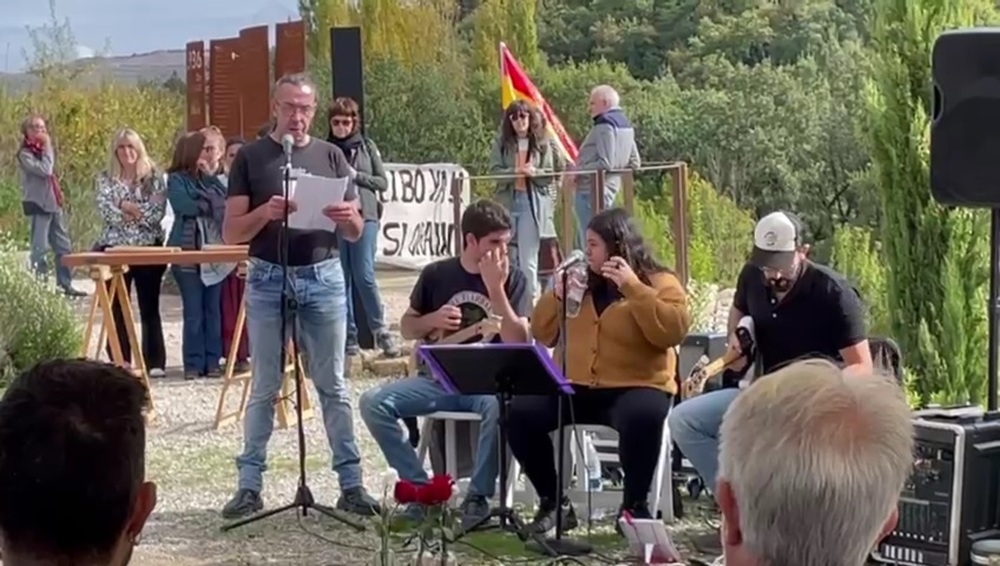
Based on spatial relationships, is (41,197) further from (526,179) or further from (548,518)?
(548,518)

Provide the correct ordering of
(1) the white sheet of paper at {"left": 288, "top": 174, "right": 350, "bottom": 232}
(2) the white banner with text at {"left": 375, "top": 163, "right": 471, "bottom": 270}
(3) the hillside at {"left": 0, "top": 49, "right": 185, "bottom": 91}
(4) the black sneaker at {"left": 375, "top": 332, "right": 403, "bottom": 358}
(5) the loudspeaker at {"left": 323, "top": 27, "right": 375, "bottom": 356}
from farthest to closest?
(3) the hillside at {"left": 0, "top": 49, "right": 185, "bottom": 91}
(2) the white banner with text at {"left": 375, "top": 163, "right": 471, "bottom": 270}
(5) the loudspeaker at {"left": 323, "top": 27, "right": 375, "bottom": 356}
(4) the black sneaker at {"left": 375, "top": 332, "right": 403, "bottom": 358}
(1) the white sheet of paper at {"left": 288, "top": 174, "right": 350, "bottom": 232}

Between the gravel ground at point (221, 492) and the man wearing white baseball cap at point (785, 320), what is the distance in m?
0.44

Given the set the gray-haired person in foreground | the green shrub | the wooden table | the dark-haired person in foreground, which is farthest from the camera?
the green shrub

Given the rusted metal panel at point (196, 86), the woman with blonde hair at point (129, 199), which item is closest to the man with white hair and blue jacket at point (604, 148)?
the woman with blonde hair at point (129, 199)

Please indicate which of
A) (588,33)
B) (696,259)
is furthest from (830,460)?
(588,33)

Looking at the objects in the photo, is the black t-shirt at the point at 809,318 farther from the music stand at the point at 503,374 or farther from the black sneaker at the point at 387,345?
the black sneaker at the point at 387,345

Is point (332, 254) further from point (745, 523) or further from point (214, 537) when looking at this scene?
point (745, 523)

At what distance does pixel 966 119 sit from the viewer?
6.00m

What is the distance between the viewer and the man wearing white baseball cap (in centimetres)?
588

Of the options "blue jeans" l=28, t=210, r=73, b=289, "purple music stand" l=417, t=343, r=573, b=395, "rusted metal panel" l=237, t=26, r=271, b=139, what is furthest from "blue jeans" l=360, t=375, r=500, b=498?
"rusted metal panel" l=237, t=26, r=271, b=139

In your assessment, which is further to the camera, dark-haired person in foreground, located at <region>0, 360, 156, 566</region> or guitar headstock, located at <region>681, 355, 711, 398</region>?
guitar headstock, located at <region>681, 355, 711, 398</region>

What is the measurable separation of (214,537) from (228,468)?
4.34 feet

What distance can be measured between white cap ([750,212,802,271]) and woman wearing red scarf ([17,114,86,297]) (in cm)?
873

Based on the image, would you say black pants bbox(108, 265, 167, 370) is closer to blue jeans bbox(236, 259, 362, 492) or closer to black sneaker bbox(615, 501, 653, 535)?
blue jeans bbox(236, 259, 362, 492)
